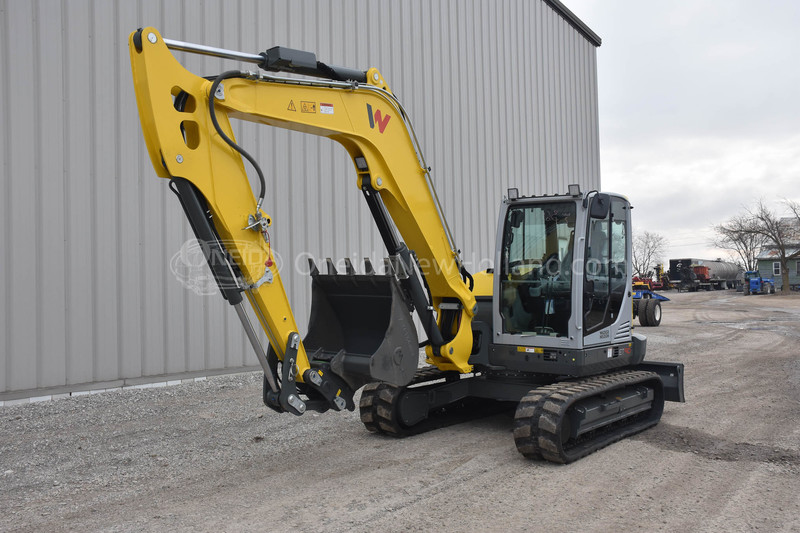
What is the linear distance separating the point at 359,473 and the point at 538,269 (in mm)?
2802

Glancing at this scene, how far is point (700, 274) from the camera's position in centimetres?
5478

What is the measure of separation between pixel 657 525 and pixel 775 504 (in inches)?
42.3

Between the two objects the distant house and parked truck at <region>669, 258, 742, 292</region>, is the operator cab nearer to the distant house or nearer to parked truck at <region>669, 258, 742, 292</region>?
the distant house

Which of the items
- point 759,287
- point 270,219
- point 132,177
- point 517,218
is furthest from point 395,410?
point 759,287

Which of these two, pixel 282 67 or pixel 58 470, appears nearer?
pixel 282 67

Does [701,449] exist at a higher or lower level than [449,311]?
lower

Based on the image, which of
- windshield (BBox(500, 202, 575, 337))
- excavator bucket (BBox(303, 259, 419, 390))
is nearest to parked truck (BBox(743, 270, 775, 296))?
windshield (BBox(500, 202, 575, 337))

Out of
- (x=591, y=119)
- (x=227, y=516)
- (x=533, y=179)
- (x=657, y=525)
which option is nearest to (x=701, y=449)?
(x=657, y=525)

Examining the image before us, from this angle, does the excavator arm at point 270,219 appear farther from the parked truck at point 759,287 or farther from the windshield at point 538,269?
the parked truck at point 759,287

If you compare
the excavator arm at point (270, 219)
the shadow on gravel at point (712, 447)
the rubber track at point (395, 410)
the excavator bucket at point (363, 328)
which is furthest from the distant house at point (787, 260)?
the excavator bucket at point (363, 328)

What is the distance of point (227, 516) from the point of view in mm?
4418

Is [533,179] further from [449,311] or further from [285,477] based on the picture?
[285,477]

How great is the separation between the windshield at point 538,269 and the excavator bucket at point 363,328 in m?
1.68

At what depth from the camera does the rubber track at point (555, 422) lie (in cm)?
543
